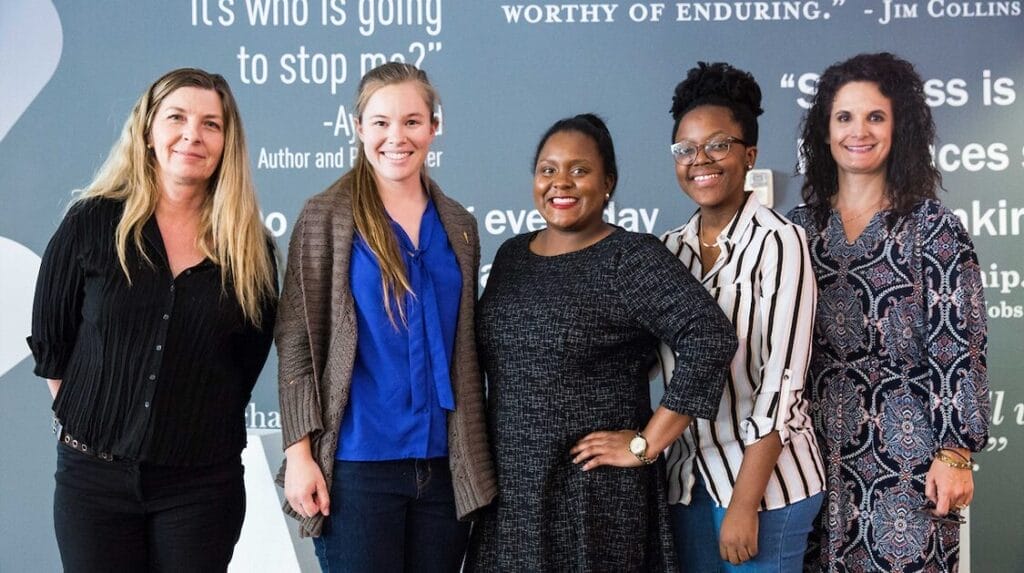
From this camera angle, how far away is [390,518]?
1.85 meters

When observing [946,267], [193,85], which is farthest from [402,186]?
[946,267]

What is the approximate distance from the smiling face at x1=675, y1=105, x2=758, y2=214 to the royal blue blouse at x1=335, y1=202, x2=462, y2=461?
0.61m

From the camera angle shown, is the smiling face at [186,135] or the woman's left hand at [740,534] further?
the smiling face at [186,135]

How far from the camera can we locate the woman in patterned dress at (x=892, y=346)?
188 cm

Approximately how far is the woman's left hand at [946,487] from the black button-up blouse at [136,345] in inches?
55.6

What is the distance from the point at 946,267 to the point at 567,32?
201 centimetres

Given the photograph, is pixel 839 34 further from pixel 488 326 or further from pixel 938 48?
pixel 488 326

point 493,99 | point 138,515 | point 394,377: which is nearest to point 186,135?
point 394,377

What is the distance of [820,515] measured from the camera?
200 cm

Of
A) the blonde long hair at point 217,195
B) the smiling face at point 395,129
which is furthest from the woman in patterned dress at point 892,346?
the blonde long hair at point 217,195

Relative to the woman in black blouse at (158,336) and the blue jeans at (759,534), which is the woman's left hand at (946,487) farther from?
the woman in black blouse at (158,336)

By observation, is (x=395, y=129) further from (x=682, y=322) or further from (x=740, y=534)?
(x=740, y=534)

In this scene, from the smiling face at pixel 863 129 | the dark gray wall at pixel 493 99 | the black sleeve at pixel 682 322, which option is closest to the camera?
the black sleeve at pixel 682 322

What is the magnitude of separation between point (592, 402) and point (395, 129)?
684mm
